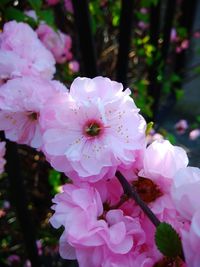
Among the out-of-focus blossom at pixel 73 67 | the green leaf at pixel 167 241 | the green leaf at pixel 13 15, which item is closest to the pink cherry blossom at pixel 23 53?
the green leaf at pixel 13 15

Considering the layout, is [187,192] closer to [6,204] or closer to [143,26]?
[6,204]

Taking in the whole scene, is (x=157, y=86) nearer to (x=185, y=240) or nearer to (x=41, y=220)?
(x=41, y=220)

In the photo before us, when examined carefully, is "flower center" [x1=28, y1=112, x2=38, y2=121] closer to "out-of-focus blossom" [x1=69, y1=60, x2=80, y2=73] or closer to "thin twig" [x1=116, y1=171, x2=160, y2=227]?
"thin twig" [x1=116, y1=171, x2=160, y2=227]

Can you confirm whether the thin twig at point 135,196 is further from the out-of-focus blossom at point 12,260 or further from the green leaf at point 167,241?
the out-of-focus blossom at point 12,260

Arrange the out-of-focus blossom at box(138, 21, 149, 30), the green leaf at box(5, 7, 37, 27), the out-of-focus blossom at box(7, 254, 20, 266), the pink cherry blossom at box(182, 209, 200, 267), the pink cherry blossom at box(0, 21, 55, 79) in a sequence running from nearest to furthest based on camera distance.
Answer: the pink cherry blossom at box(182, 209, 200, 267) < the pink cherry blossom at box(0, 21, 55, 79) < the green leaf at box(5, 7, 37, 27) < the out-of-focus blossom at box(7, 254, 20, 266) < the out-of-focus blossom at box(138, 21, 149, 30)

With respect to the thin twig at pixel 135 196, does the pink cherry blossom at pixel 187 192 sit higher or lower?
higher

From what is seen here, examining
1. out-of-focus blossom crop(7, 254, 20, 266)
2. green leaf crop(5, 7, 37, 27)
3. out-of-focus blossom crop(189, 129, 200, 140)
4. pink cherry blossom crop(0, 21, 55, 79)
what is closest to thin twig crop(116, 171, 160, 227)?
pink cherry blossom crop(0, 21, 55, 79)

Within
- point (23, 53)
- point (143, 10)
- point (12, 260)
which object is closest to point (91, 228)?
point (23, 53)
